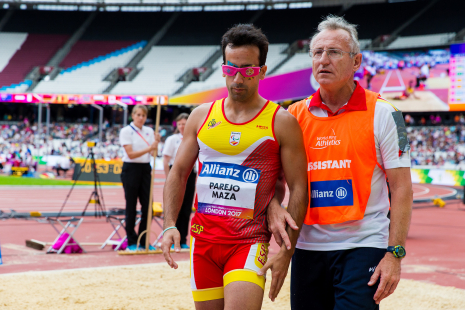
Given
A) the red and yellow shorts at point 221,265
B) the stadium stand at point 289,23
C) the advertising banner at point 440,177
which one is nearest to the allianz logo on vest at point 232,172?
the red and yellow shorts at point 221,265

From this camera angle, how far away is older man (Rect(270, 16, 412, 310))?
8.06 ft

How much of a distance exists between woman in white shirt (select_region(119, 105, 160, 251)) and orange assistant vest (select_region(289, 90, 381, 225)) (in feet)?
16.5

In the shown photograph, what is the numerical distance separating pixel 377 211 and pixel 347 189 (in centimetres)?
19

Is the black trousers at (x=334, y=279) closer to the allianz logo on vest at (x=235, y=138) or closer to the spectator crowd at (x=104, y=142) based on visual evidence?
the allianz logo on vest at (x=235, y=138)

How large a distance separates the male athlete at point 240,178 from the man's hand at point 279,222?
0.04 m

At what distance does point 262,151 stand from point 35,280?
4.05 meters

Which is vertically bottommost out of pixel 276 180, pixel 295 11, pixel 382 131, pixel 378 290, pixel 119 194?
pixel 119 194

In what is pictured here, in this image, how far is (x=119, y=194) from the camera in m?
19.3

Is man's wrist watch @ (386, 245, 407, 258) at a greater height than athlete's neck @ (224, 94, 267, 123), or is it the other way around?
athlete's neck @ (224, 94, 267, 123)

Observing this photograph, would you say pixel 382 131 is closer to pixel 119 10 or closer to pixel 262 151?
pixel 262 151

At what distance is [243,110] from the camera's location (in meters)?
2.80

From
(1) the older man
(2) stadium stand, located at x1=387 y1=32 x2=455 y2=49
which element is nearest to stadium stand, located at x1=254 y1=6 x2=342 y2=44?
(2) stadium stand, located at x1=387 y1=32 x2=455 y2=49

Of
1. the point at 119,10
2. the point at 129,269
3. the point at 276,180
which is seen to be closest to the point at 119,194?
the point at 129,269

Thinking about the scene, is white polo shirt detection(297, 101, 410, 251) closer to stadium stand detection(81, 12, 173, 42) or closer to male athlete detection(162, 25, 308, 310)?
male athlete detection(162, 25, 308, 310)
